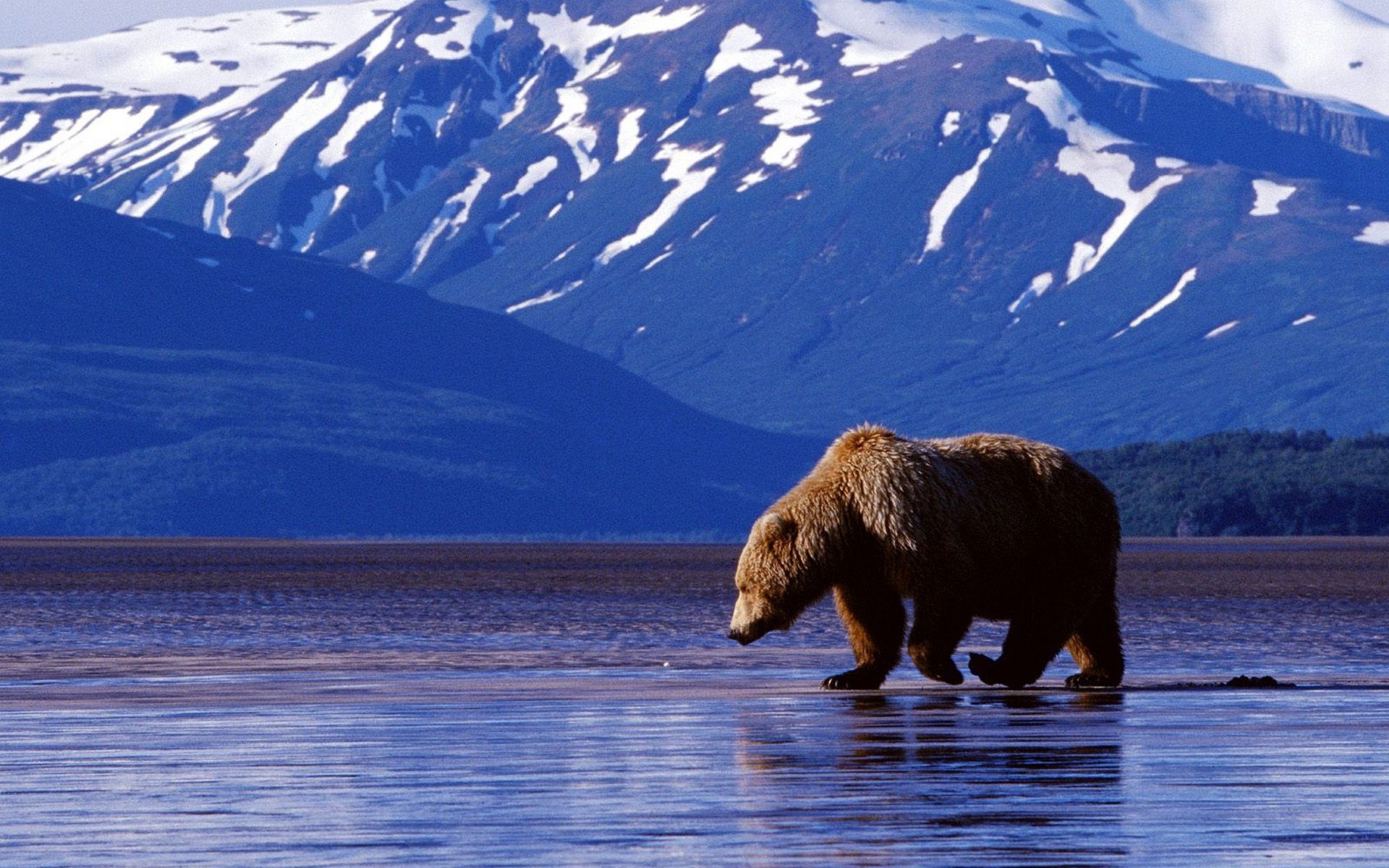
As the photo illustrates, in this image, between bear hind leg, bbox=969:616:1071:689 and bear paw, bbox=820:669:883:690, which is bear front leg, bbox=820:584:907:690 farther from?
bear hind leg, bbox=969:616:1071:689

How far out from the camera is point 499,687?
90.0 feet

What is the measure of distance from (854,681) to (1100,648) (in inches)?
97.6

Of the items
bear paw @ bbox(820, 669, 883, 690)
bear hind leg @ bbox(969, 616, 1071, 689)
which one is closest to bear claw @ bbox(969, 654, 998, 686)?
bear hind leg @ bbox(969, 616, 1071, 689)

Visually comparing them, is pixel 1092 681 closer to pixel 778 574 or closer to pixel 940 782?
pixel 778 574

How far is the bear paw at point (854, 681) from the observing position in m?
26.5

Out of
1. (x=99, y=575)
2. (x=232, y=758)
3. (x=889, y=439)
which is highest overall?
(x=889, y=439)

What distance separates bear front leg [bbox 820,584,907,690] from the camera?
26.6 metres

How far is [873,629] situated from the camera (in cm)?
2680

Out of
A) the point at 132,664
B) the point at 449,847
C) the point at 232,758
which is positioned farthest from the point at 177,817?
the point at 132,664

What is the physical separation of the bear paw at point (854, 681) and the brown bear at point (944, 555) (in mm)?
15

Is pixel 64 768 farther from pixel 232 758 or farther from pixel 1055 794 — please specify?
pixel 1055 794

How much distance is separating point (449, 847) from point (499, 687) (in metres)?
13.7

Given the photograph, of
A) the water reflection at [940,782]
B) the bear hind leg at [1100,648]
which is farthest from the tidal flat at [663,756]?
the bear hind leg at [1100,648]

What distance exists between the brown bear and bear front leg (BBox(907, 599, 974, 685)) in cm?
2
